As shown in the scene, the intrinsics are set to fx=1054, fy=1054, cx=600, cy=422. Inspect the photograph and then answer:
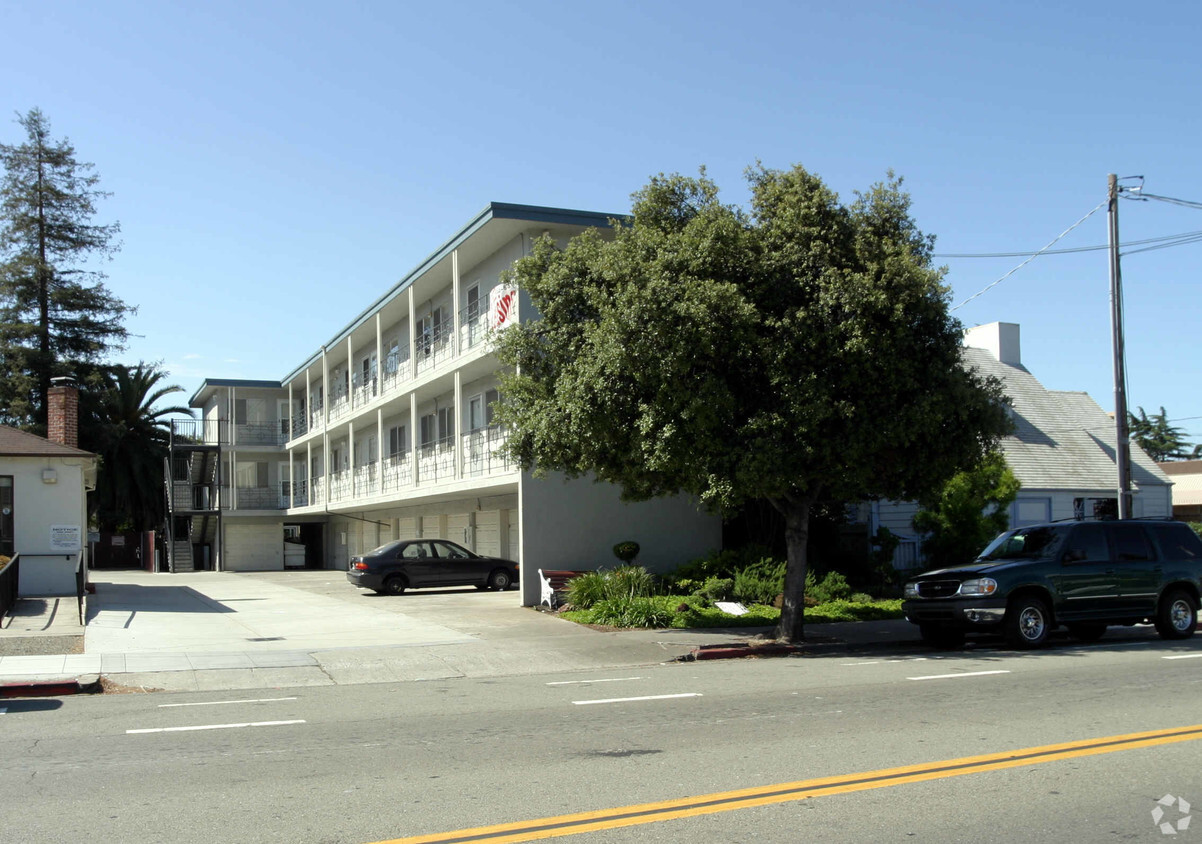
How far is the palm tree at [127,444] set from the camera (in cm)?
4809

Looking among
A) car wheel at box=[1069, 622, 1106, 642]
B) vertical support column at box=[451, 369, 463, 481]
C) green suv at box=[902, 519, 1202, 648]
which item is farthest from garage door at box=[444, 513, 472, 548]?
car wheel at box=[1069, 622, 1106, 642]

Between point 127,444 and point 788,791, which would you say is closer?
point 788,791

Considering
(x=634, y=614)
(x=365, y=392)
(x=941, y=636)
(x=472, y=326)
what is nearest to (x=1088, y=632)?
(x=941, y=636)

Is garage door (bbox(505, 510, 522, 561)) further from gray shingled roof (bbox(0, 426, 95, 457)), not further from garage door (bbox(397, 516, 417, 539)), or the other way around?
gray shingled roof (bbox(0, 426, 95, 457))

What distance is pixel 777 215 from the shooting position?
16.0 m

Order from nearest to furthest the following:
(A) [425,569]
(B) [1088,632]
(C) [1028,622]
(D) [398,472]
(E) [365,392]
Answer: (C) [1028,622], (B) [1088,632], (A) [425,569], (D) [398,472], (E) [365,392]

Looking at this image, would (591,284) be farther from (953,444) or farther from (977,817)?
(977,817)

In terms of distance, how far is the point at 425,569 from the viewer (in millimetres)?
26750

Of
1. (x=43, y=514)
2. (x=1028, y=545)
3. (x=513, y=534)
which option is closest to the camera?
(x=1028, y=545)

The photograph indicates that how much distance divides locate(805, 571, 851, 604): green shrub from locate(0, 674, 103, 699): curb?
1373 centimetres

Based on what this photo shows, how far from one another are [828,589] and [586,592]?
5.14m

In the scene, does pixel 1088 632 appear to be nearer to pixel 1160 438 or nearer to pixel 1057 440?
pixel 1057 440

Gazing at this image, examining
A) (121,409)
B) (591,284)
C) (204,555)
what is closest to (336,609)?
(591,284)

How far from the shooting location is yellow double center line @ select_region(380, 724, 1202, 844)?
19.5 ft
